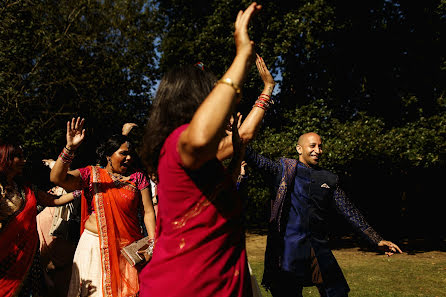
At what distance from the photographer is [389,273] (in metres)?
8.62

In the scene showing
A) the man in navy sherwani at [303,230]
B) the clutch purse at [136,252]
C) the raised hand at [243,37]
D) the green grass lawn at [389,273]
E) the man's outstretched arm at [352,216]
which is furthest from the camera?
the green grass lawn at [389,273]

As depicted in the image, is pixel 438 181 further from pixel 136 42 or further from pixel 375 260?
pixel 136 42

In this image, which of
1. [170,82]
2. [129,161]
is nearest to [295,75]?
[129,161]

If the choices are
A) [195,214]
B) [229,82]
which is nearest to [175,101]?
[229,82]

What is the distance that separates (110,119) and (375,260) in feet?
32.1

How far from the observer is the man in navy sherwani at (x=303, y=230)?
4.25 metres

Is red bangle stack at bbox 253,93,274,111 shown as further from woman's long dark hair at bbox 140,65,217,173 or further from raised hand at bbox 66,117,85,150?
raised hand at bbox 66,117,85,150

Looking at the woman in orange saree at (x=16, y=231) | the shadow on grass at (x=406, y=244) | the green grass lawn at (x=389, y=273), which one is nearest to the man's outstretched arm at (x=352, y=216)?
the green grass lawn at (x=389, y=273)

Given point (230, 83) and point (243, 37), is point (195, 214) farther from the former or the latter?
point (243, 37)

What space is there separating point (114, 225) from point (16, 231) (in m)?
1.03

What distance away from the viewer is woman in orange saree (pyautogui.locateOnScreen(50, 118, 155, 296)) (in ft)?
13.0

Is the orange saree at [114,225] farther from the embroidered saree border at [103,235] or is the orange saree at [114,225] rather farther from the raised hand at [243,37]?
the raised hand at [243,37]

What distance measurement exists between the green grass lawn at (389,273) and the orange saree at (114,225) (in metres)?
3.43

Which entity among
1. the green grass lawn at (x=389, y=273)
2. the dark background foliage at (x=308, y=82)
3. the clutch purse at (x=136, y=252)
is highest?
the dark background foliage at (x=308, y=82)
